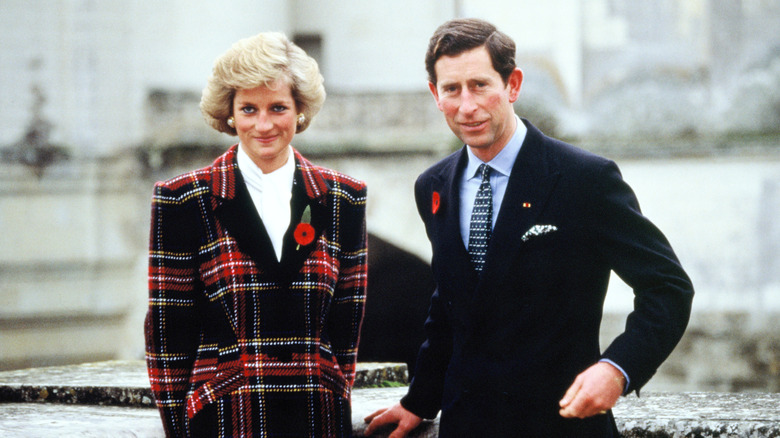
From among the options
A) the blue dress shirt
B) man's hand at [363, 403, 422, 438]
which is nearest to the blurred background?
Answer: man's hand at [363, 403, 422, 438]

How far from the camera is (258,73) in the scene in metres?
1.98

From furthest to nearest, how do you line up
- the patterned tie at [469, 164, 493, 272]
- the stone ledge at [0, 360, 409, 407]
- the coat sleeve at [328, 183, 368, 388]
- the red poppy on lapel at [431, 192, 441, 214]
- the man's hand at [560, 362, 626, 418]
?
the stone ledge at [0, 360, 409, 407], the coat sleeve at [328, 183, 368, 388], the red poppy on lapel at [431, 192, 441, 214], the patterned tie at [469, 164, 493, 272], the man's hand at [560, 362, 626, 418]

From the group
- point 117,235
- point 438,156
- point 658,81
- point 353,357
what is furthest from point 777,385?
point 353,357

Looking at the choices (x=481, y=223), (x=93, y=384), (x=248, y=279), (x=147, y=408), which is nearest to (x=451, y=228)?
(x=481, y=223)

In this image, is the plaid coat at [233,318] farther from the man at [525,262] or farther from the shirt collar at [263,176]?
the man at [525,262]

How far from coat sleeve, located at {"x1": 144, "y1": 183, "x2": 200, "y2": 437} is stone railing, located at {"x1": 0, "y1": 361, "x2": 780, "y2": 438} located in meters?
0.44

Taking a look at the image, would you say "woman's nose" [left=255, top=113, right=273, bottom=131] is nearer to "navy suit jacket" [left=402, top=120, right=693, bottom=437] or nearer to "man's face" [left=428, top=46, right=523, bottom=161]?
"man's face" [left=428, top=46, right=523, bottom=161]

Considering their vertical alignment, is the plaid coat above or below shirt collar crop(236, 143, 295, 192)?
below

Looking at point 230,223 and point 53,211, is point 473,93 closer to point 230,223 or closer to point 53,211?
point 230,223

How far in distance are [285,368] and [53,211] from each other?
9.41 meters

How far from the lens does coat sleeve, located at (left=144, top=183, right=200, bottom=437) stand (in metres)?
1.97

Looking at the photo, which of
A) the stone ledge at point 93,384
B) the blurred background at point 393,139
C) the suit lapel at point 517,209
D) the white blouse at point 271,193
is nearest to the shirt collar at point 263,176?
the white blouse at point 271,193

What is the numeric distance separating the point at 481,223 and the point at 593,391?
0.41 metres

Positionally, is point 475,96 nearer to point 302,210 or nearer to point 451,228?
point 451,228
